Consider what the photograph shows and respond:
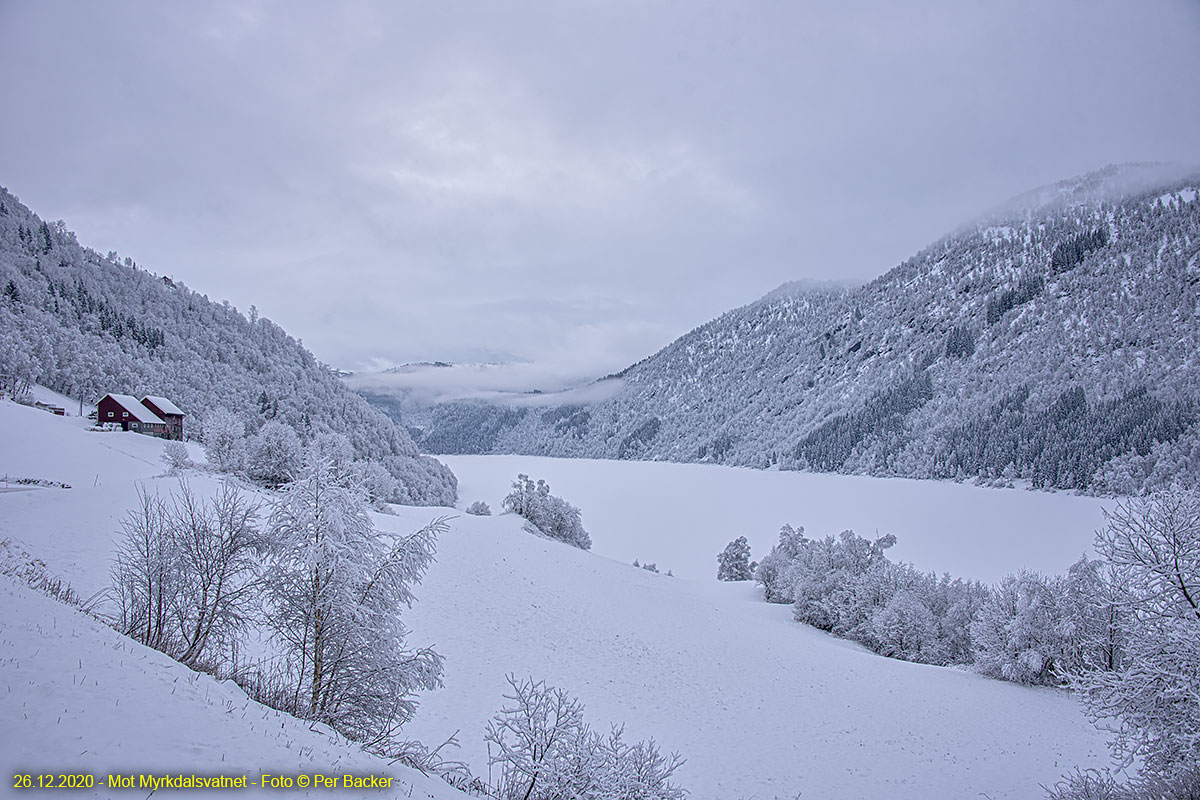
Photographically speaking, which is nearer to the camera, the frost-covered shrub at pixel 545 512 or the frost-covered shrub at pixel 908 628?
the frost-covered shrub at pixel 908 628

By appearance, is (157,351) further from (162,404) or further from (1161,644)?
(1161,644)

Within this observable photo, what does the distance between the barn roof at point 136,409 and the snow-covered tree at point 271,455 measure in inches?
717

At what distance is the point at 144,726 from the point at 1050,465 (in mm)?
119742

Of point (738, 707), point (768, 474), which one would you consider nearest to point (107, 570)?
point (738, 707)

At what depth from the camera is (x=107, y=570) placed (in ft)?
49.9

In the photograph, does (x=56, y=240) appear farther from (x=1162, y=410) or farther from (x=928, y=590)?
(x=1162, y=410)

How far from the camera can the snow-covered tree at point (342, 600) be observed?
854cm

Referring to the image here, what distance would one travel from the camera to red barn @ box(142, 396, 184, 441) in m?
56.9

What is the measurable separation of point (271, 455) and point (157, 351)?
55.6 meters

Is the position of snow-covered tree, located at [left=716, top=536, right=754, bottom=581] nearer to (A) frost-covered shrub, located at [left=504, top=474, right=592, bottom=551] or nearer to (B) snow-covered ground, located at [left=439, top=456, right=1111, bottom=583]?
(B) snow-covered ground, located at [left=439, top=456, right=1111, bottom=583]

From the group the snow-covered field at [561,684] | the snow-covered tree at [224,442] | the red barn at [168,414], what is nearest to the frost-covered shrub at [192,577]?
the snow-covered field at [561,684]

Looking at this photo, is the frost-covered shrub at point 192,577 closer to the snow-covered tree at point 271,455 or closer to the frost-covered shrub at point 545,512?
the frost-covered shrub at point 545,512

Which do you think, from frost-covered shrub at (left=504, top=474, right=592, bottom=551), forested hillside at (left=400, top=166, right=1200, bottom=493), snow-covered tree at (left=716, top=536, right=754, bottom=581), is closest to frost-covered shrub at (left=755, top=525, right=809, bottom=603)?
snow-covered tree at (left=716, top=536, right=754, bottom=581)

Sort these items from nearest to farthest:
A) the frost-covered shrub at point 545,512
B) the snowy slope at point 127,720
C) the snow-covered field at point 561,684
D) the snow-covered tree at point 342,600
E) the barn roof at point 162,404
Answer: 1. the snowy slope at point 127,720
2. the snow-covered field at point 561,684
3. the snow-covered tree at point 342,600
4. the frost-covered shrub at point 545,512
5. the barn roof at point 162,404
